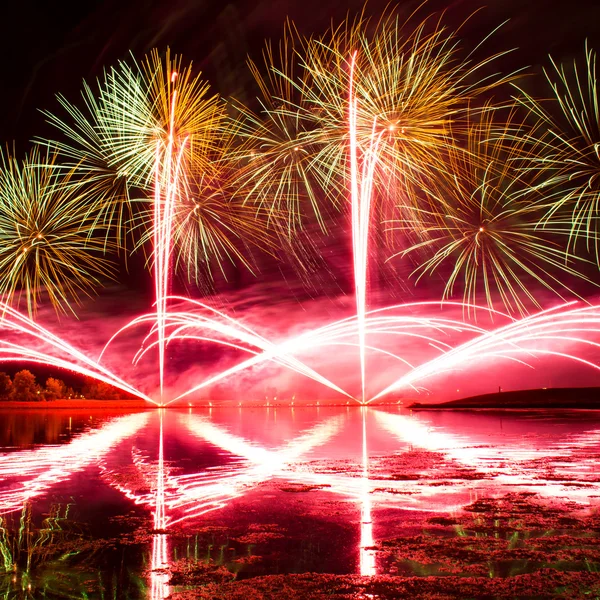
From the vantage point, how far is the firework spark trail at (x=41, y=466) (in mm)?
10172

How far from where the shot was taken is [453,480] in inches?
451

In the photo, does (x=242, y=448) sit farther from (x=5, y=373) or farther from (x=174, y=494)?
(x=5, y=373)

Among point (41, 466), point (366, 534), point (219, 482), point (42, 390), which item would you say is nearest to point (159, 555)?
point (366, 534)

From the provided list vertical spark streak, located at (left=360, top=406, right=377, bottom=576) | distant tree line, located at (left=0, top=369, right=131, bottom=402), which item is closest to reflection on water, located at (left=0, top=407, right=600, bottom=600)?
vertical spark streak, located at (left=360, top=406, right=377, bottom=576)

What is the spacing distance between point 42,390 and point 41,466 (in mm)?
86447

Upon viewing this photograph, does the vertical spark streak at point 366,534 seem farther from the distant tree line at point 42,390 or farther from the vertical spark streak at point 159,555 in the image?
the distant tree line at point 42,390

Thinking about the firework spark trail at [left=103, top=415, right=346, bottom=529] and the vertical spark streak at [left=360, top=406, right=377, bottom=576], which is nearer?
the vertical spark streak at [left=360, top=406, right=377, bottom=576]

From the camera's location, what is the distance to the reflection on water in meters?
6.05

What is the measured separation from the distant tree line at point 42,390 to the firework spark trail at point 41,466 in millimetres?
77401

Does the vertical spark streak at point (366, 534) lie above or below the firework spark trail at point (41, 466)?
above

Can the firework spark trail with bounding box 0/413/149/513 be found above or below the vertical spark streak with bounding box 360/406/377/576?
below

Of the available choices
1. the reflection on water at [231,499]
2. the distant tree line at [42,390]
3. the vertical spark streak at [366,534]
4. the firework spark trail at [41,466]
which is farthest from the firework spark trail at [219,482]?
the distant tree line at [42,390]

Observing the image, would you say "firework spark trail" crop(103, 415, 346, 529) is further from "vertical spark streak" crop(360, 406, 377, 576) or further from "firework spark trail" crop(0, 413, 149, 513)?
"firework spark trail" crop(0, 413, 149, 513)

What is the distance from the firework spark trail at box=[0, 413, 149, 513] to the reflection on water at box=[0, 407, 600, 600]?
0.04 m
